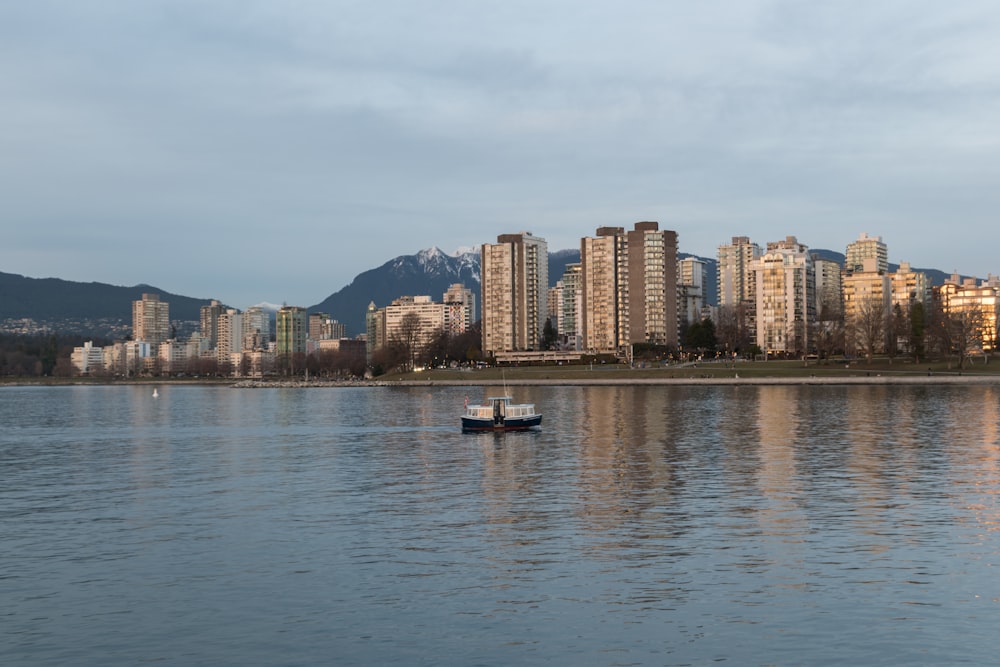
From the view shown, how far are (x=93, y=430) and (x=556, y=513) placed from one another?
291 feet

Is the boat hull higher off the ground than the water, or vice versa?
the boat hull

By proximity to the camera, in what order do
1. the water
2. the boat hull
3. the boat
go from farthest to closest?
1. the boat
2. the boat hull
3. the water

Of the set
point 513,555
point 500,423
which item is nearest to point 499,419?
point 500,423

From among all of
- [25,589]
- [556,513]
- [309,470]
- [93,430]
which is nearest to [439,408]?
[93,430]

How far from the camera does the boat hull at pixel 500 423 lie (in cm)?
10206

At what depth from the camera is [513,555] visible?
127 ft

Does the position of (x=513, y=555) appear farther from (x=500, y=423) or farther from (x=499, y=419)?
(x=499, y=419)

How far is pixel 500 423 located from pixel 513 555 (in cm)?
6335

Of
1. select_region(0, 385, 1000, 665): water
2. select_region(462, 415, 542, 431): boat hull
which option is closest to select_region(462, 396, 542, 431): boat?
select_region(462, 415, 542, 431): boat hull

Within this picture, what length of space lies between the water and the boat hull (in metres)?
19.8

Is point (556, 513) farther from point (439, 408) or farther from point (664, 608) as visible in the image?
point (439, 408)

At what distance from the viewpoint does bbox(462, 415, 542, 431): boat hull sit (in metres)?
102

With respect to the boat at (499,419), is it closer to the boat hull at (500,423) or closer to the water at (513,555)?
the boat hull at (500,423)

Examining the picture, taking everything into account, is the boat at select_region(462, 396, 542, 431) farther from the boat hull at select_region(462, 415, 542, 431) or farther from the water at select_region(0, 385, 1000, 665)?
the water at select_region(0, 385, 1000, 665)
